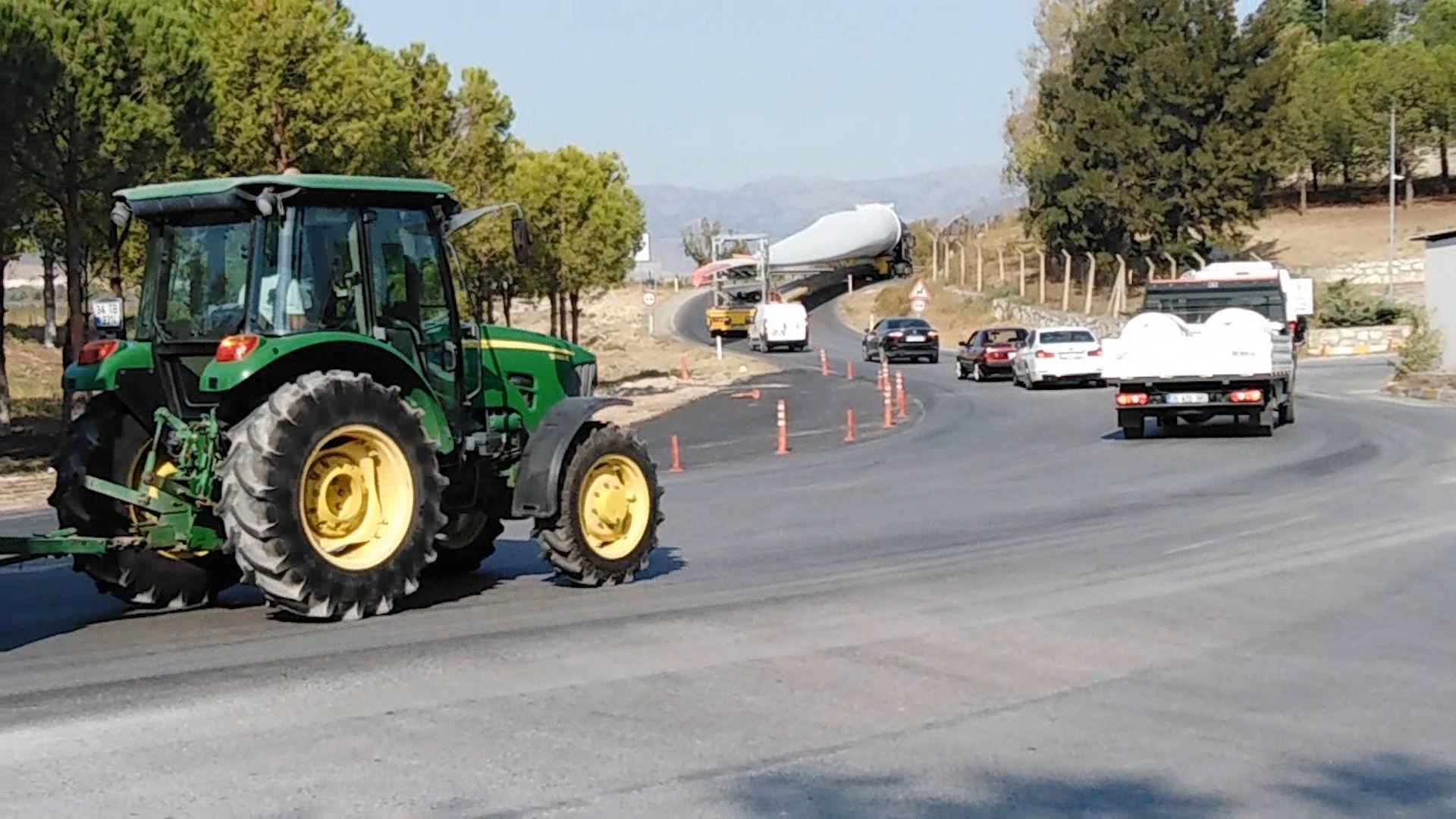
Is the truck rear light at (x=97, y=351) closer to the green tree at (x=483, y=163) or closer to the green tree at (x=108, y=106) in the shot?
the green tree at (x=108, y=106)

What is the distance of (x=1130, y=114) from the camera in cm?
7425

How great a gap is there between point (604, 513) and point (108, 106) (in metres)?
21.5

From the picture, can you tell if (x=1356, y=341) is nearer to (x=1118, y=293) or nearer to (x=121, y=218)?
(x=1118, y=293)

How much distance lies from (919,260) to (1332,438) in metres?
86.5

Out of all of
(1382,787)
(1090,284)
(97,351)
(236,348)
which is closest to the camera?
(1382,787)

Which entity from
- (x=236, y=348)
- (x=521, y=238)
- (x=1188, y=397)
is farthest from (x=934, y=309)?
(x=236, y=348)

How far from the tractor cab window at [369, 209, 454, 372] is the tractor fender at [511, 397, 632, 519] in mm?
854

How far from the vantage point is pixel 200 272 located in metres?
10.7

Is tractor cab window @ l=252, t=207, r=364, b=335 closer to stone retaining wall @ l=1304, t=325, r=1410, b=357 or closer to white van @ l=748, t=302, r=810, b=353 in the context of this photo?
stone retaining wall @ l=1304, t=325, r=1410, b=357

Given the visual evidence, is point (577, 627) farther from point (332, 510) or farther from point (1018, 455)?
point (1018, 455)

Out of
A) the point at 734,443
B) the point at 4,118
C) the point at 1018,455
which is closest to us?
the point at 1018,455

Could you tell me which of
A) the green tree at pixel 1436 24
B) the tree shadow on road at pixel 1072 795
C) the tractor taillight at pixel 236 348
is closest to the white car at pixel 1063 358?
the tractor taillight at pixel 236 348

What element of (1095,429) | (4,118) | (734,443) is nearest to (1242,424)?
(1095,429)

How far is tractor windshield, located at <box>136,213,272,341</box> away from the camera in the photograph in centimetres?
1044
